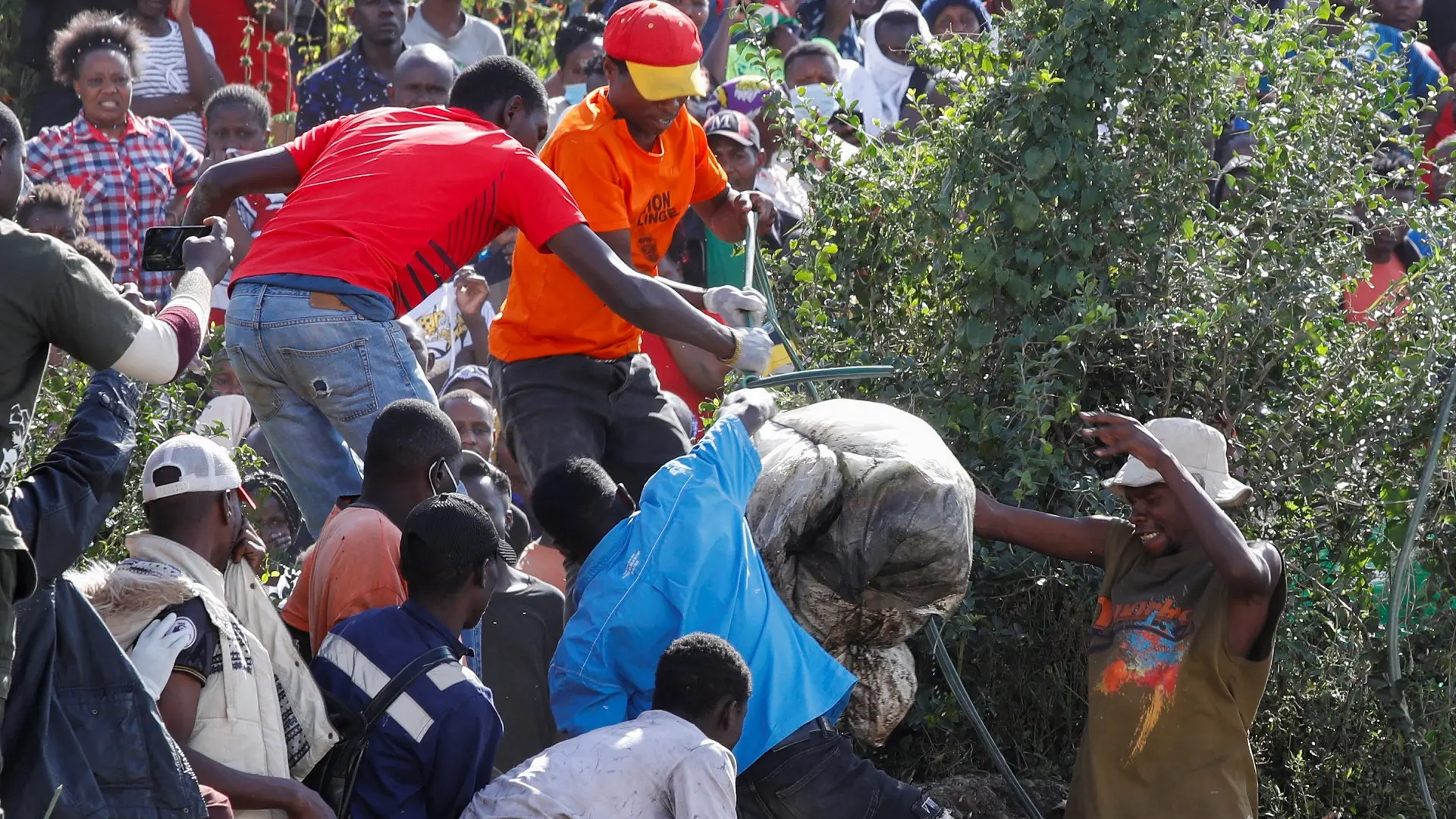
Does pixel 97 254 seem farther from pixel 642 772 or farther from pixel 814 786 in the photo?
pixel 642 772

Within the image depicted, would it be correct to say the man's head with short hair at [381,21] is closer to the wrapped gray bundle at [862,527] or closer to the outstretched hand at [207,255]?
the outstretched hand at [207,255]

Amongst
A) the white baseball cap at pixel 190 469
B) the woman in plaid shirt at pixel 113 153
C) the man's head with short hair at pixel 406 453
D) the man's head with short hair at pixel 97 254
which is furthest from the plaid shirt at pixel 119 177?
the white baseball cap at pixel 190 469

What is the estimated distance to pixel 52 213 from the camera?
696 centimetres

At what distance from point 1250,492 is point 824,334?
4.94ft

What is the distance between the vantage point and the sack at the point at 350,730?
3.63 m

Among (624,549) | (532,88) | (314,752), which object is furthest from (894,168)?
→ (314,752)

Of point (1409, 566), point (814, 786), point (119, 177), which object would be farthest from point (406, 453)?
point (119, 177)

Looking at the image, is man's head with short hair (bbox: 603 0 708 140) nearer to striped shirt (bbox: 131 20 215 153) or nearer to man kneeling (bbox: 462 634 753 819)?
man kneeling (bbox: 462 634 753 819)

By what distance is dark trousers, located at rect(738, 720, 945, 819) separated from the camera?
4.07m

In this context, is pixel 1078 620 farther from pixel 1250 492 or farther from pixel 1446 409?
pixel 1446 409

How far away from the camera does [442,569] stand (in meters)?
3.77

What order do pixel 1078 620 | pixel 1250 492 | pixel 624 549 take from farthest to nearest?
pixel 1078 620
pixel 1250 492
pixel 624 549

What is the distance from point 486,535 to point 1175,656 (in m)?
1.76

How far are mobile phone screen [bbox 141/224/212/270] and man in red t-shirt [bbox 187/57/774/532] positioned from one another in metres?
0.28
